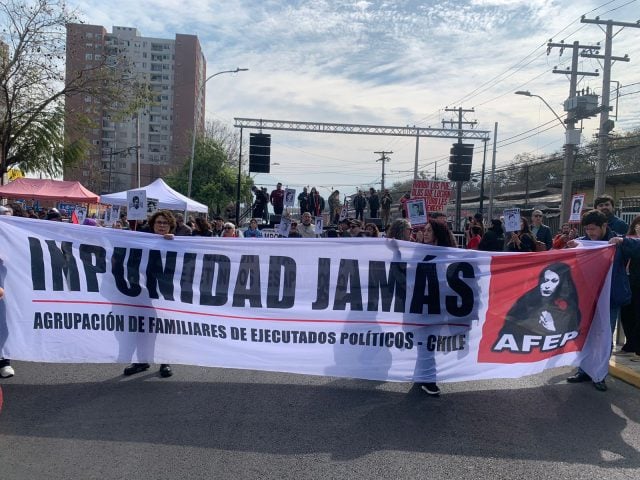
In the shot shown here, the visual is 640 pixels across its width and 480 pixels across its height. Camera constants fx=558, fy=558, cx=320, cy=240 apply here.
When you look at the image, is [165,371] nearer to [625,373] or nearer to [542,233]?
[625,373]

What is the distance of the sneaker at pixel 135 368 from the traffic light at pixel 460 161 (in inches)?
691

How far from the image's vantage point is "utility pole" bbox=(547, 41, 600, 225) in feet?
87.7

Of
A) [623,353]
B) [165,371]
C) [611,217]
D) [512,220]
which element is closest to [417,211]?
[512,220]

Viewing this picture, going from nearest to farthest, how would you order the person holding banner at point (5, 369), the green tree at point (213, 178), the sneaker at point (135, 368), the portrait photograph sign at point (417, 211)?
the person holding banner at point (5, 369)
the sneaker at point (135, 368)
the portrait photograph sign at point (417, 211)
the green tree at point (213, 178)

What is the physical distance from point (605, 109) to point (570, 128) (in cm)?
311

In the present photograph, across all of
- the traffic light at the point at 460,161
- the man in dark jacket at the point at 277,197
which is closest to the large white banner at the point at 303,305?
the man in dark jacket at the point at 277,197

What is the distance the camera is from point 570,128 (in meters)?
28.2

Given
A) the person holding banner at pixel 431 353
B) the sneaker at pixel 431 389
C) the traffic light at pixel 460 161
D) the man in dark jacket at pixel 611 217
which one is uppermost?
the traffic light at pixel 460 161

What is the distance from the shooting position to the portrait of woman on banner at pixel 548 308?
555cm

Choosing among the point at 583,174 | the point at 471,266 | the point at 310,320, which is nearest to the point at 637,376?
the point at 471,266

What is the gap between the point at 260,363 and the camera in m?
5.43

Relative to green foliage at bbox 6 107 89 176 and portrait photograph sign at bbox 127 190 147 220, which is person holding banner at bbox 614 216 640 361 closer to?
portrait photograph sign at bbox 127 190 147 220

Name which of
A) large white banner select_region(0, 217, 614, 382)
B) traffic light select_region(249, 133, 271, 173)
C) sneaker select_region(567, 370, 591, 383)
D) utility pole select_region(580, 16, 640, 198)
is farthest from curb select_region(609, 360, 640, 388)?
utility pole select_region(580, 16, 640, 198)

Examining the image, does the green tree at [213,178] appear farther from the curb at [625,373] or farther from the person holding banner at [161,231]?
the curb at [625,373]
